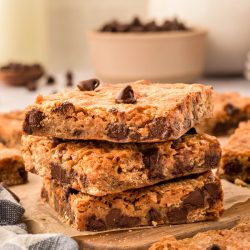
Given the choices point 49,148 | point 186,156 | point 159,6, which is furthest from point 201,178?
point 159,6

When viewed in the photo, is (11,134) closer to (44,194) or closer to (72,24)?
(44,194)

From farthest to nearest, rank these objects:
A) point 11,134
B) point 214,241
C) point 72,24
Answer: point 72,24, point 11,134, point 214,241

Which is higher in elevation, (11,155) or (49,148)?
(49,148)

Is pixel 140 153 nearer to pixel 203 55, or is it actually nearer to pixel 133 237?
pixel 133 237

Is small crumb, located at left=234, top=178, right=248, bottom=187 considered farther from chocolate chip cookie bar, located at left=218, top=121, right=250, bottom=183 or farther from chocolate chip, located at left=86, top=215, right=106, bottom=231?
chocolate chip, located at left=86, top=215, right=106, bottom=231

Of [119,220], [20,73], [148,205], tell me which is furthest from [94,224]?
[20,73]

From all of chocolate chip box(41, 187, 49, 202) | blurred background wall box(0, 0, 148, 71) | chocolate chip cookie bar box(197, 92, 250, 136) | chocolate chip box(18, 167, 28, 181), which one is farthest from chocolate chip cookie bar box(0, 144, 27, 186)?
blurred background wall box(0, 0, 148, 71)

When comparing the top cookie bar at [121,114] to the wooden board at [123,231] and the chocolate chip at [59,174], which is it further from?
the wooden board at [123,231]

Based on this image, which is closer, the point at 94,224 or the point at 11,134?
the point at 94,224
